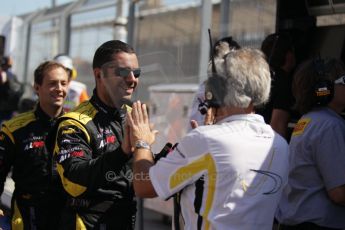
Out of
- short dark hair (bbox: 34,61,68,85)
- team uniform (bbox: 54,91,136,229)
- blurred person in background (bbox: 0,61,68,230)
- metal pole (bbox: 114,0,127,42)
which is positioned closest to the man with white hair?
team uniform (bbox: 54,91,136,229)

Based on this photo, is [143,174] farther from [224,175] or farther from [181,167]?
[224,175]

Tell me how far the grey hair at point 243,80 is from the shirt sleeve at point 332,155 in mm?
655

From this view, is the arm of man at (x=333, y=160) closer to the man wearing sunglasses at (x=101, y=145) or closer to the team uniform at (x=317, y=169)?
the team uniform at (x=317, y=169)

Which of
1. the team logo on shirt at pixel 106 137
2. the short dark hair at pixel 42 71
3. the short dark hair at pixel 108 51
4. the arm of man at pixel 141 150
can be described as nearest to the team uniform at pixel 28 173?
the short dark hair at pixel 42 71

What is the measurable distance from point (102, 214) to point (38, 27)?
9.33 metres

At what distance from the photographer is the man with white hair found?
2.41 metres

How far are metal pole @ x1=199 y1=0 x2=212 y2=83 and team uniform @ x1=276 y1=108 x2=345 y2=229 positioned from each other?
3168 mm

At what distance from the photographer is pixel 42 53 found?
11.9m

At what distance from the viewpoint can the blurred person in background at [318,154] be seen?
119 inches

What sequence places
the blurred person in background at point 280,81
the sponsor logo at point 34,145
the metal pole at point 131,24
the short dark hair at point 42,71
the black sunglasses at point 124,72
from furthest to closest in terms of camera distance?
the metal pole at point 131,24 → the short dark hair at point 42,71 → the blurred person in background at point 280,81 → the sponsor logo at point 34,145 → the black sunglasses at point 124,72

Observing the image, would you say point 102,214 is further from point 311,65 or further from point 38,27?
point 38,27

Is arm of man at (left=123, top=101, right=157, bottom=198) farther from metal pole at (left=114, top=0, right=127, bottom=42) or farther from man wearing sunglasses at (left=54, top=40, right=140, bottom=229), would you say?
metal pole at (left=114, top=0, right=127, bottom=42)

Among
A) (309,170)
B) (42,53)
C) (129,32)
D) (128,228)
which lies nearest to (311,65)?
(309,170)

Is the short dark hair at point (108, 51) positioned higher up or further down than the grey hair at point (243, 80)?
higher up
